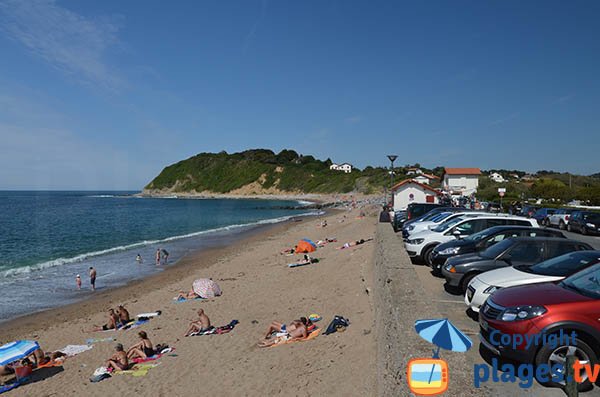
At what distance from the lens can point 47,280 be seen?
890 inches

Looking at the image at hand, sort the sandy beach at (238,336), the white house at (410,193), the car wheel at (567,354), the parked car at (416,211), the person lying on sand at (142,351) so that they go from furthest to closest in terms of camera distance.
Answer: the white house at (410,193)
the parked car at (416,211)
the person lying on sand at (142,351)
the sandy beach at (238,336)
the car wheel at (567,354)

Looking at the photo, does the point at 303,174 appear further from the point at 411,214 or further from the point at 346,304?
the point at 346,304

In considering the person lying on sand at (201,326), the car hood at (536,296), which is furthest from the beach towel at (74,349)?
the car hood at (536,296)

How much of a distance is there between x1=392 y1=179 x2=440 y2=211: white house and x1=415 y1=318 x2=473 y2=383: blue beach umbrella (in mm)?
27763

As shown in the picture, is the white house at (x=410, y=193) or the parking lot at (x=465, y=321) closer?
the parking lot at (x=465, y=321)

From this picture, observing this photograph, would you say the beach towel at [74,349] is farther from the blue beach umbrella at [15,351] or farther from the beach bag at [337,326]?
the beach bag at [337,326]

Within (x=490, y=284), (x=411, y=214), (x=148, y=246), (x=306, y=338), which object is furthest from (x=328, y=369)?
(x=148, y=246)

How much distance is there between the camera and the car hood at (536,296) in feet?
16.7

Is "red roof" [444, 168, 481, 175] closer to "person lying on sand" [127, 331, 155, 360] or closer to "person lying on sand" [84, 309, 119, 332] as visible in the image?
"person lying on sand" [84, 309, 119, 332]

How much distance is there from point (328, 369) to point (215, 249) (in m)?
25.8

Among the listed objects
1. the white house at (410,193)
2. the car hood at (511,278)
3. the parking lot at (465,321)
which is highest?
the white house at (410,193)

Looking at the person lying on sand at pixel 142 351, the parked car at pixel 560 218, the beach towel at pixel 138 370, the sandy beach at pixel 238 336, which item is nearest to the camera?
the sandy beach at pixel 238 336

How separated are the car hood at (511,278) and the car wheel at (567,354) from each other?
2.12 meters

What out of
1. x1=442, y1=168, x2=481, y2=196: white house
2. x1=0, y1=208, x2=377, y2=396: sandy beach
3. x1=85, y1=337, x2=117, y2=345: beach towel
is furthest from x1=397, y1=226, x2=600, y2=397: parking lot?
x1=442, y1=168, x2=481, y2=196: white house
